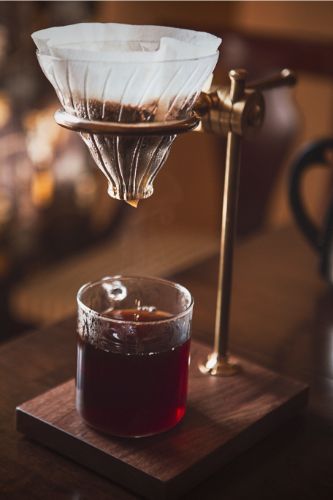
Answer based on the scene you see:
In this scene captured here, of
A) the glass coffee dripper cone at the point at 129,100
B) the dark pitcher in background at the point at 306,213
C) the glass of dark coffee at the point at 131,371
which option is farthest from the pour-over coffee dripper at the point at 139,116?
the dark pitcher in background at the point at 306,213

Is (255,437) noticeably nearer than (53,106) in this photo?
Yes

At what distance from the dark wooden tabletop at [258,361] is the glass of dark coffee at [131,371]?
52 millimetres

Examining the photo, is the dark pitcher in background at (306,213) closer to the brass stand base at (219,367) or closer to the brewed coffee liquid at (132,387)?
the brass stand base at (219,367)

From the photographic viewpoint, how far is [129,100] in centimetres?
69

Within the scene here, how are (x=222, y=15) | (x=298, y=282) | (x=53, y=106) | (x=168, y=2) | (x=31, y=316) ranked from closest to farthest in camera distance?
(x=298, y=282) → (x=31, y=316) → (x=53, y=106) → (x=168, y=2) → (x=222, y=15)

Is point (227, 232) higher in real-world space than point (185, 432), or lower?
higher

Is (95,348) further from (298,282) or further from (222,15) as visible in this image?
(222,15)

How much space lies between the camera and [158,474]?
0.72 m

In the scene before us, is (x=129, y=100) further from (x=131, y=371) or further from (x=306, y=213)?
(x=306, y=213)

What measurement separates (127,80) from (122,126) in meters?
0.04

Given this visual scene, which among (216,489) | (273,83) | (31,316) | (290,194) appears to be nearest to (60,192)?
(31,316)

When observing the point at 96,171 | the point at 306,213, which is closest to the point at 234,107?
the point at 306,213

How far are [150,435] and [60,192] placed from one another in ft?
5.66

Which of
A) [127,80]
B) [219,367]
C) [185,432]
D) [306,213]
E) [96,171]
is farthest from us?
[96,171]
